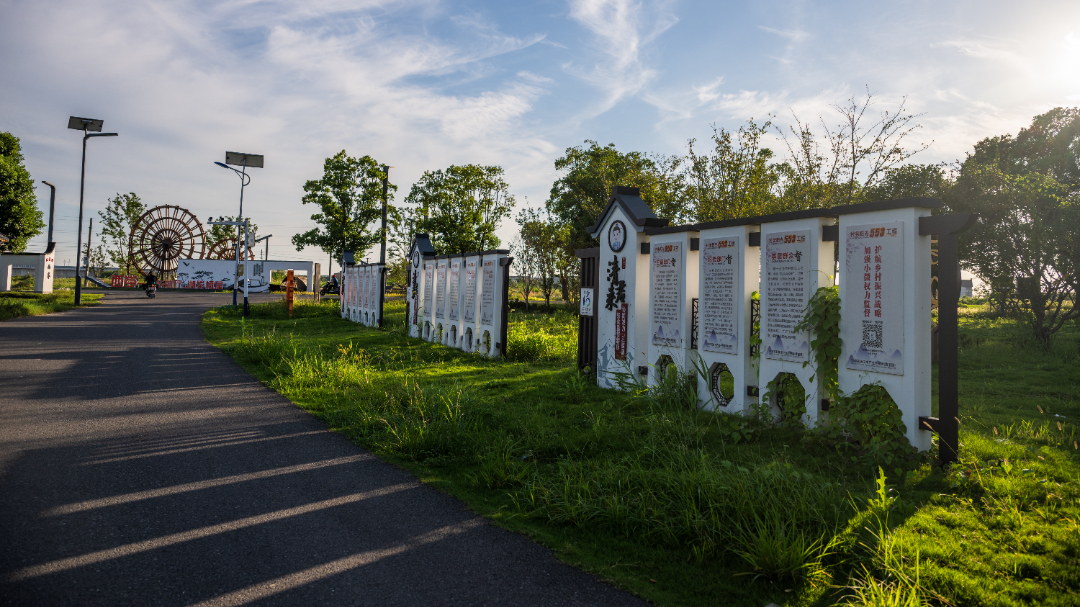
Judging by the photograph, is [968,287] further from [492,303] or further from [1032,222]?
[492,303]

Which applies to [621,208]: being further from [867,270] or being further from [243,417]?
[243,417]

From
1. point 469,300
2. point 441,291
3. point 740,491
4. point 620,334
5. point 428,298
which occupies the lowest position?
point 740,491

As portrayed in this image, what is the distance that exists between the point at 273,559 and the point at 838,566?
3.09 m

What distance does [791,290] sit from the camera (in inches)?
241

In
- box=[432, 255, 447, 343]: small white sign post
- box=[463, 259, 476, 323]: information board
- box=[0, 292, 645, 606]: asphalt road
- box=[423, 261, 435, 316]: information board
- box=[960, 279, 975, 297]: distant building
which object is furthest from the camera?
box=[960, 279, 975, 297]: distant building

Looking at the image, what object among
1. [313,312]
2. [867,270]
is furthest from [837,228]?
[313,312]

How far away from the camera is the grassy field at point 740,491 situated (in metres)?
3.20

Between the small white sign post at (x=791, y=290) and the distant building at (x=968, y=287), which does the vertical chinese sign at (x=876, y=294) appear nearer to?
the small white sign post at (x=791, y=290)

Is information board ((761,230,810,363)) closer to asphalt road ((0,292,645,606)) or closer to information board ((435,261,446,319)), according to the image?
asphalt road ((0,292,645,606))

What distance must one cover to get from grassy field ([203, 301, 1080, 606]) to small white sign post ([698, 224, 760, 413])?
39 cm

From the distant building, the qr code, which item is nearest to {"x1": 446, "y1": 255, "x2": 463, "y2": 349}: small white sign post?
the qr code

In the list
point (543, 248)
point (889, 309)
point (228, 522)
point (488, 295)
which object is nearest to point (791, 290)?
point (889, 309)

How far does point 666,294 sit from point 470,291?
6498 mm

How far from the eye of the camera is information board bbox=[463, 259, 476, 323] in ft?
44.1
